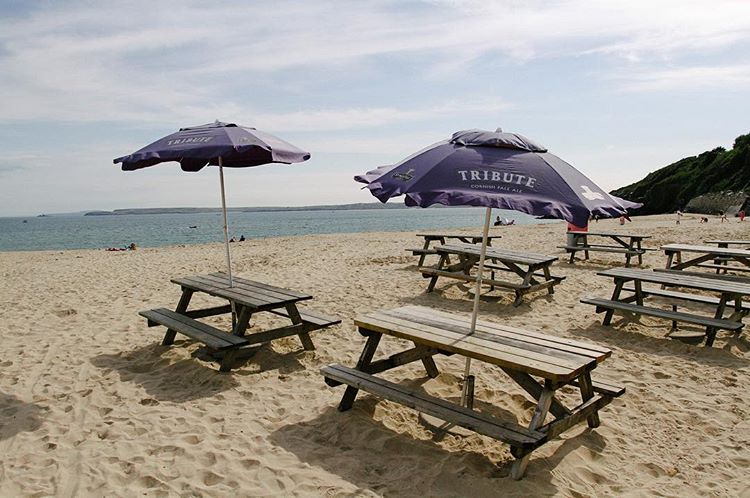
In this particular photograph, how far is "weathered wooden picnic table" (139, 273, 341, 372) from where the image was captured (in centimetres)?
508

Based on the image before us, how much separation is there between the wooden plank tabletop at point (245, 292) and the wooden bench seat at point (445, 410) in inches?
45.6

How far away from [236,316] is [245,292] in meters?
0.53

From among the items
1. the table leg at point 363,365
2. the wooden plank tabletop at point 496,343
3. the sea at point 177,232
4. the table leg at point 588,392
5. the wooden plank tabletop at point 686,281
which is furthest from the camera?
the sea at point 177,232

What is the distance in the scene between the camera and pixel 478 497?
307 cm

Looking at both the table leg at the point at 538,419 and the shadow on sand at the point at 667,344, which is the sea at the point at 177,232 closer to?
the shadow on sand at the point at 667,344

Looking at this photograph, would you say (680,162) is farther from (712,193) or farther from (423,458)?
(423,458)

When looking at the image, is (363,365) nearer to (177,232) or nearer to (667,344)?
(667,344)

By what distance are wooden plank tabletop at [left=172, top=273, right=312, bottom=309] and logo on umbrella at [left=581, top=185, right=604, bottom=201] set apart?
2947 mm

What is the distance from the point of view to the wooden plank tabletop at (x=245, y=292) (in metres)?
5.12

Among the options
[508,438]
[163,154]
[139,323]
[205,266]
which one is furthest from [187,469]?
[205,266]

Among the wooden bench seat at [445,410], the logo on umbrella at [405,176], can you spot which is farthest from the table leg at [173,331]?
the logo on umbrella at [405,176]

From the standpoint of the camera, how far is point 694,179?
56.6 meters

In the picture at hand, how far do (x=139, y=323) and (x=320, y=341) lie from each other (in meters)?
2.72

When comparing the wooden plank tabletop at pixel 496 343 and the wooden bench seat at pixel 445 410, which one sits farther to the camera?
the wooden plank tabletop at pixel 496 343
